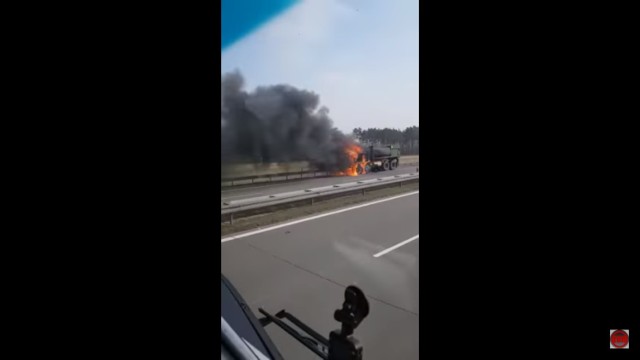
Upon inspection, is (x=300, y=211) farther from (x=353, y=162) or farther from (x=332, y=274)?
(x=353, y=162)

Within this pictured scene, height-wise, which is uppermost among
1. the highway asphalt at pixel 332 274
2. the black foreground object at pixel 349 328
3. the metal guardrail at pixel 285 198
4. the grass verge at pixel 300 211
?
the black foreground object at pixel 349 328

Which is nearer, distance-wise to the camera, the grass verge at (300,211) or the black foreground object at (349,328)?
the black foreground object at (349,328)

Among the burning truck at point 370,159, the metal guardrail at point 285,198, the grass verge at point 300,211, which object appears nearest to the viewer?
the grass verge at point 300,211

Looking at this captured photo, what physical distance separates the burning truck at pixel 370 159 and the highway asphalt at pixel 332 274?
1158 centimetres

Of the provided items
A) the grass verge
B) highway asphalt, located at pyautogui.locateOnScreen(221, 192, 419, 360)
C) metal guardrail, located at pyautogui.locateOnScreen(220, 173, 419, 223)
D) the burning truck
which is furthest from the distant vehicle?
highway asphalt, located at pyautogui.locateOnScreen(221, 192, 419, 360)

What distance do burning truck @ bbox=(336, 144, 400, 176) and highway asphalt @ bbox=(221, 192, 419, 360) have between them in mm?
11580

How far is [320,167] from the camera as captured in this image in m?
18.2

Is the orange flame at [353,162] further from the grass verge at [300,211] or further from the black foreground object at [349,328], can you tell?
the black foreground object at [349,328]

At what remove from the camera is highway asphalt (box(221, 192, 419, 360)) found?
10.5 feet

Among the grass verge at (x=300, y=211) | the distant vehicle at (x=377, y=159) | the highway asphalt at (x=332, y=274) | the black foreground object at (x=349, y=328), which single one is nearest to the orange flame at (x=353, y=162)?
the distant vehicle at (x=377, y=159)

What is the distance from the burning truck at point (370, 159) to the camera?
19.7m
